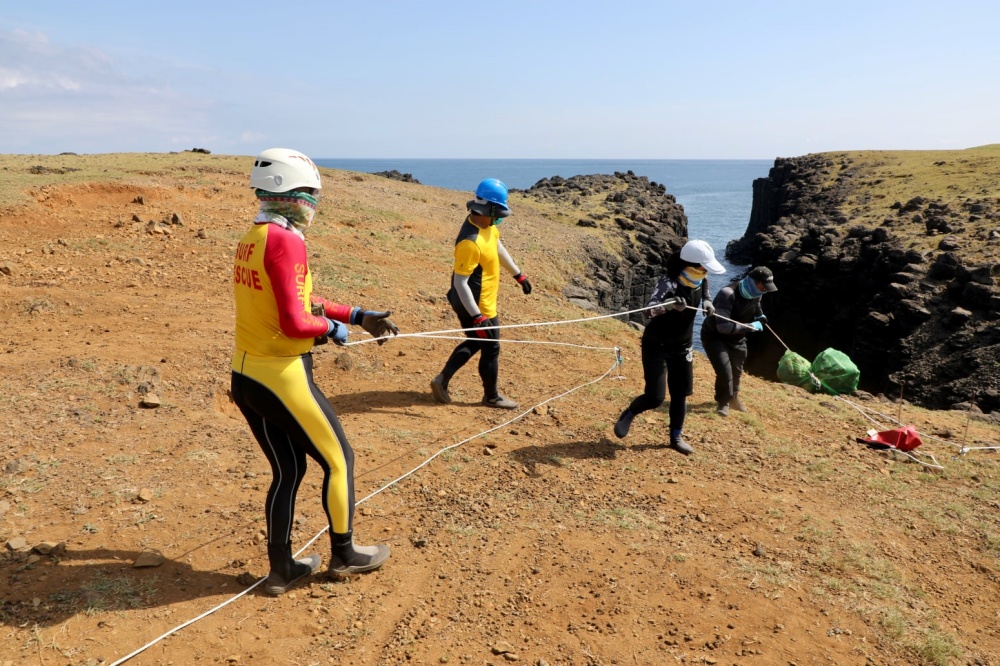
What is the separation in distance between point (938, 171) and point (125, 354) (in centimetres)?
5939

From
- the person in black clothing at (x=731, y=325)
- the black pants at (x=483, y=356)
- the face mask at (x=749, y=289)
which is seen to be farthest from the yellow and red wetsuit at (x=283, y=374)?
the face mask at (x=749, y=289)

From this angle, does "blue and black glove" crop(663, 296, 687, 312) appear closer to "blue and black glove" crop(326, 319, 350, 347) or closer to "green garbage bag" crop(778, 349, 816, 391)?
"blue and black glove" crop(326, 319, 350, 347)

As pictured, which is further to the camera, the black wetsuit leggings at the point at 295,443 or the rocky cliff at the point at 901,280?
the rocky cliff at the point at 901,280

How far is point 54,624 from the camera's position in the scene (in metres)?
3.58

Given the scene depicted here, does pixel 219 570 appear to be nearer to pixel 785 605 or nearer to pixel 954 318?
pixel 785 605

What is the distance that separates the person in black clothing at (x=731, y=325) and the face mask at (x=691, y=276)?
1.51 meters

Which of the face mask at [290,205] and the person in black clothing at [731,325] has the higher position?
the face mask at [290,205]

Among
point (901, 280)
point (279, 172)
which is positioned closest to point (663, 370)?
point (279, 172)

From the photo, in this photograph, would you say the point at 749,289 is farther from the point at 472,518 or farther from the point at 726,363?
the point at 472,518

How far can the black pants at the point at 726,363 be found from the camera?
795cm

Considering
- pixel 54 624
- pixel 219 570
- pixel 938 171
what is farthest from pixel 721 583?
pixel 938 171

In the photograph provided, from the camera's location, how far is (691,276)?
20.4 feet

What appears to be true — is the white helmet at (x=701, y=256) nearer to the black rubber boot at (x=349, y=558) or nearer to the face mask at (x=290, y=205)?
the face mask at (x=290, y=205)

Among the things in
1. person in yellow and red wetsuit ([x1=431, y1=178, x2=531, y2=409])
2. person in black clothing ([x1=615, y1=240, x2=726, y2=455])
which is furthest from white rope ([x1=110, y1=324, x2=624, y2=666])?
person in black clothing ([x1=615, y1=240, x2=726, y2=455])
